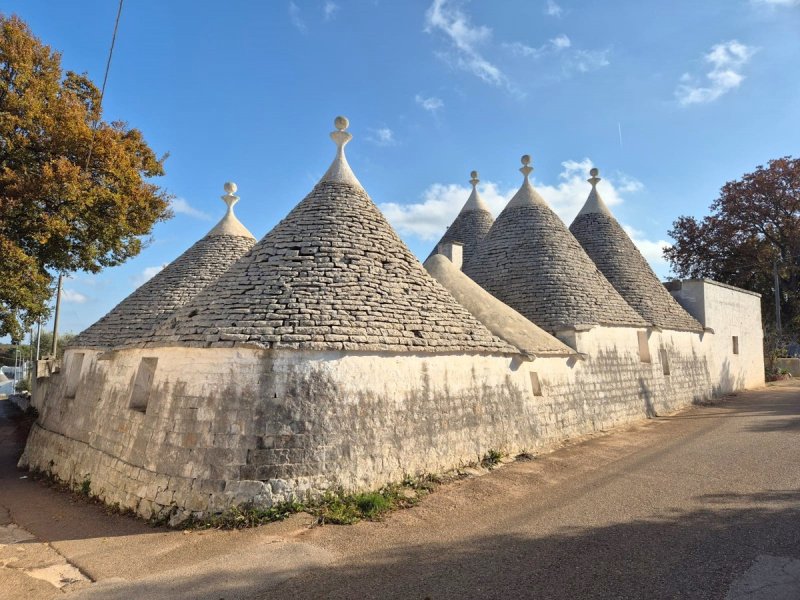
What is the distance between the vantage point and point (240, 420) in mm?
7238

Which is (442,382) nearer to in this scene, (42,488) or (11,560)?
(11,560)

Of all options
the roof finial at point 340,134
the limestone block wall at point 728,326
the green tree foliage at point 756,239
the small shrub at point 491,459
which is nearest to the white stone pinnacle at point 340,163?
the roof finial at point 340,134

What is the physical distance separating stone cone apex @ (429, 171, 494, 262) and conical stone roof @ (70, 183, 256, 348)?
964 centimetres

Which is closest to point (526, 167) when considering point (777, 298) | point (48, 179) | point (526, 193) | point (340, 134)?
point (526, 193)

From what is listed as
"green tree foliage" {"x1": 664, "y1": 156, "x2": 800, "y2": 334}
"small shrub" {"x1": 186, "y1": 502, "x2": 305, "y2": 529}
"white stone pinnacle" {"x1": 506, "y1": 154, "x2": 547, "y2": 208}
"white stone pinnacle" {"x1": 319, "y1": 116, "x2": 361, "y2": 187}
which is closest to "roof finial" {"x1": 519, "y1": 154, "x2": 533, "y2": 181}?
"white stone pinnacle" {"x1": 506, "y1": 154, "x2": 547, "y2": 208}

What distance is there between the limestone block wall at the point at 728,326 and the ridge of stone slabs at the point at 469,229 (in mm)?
7921

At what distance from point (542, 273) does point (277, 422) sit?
32.1ft

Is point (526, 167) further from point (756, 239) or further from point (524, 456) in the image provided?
point (756, 239)

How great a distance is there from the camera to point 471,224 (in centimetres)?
2275

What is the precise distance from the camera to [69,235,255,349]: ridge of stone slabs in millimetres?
11945

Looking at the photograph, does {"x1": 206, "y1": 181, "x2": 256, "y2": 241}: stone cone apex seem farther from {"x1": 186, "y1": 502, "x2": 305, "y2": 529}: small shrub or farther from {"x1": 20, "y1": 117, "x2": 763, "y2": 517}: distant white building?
{"x1": 186, "y1": 502, "x2": 305, "y2": 529}: small shrub

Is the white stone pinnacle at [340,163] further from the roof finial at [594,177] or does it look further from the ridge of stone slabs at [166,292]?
the roof finial at [594,177]

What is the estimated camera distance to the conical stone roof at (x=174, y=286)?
11977mm

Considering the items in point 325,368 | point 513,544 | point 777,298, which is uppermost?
point 777,298
